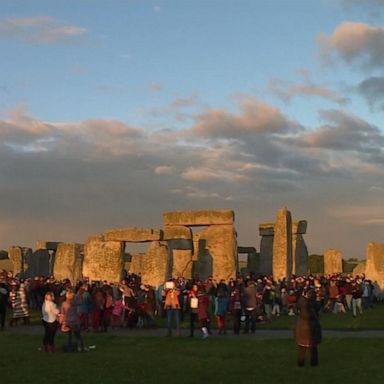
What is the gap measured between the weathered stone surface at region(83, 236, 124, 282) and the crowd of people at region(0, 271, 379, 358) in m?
5.24

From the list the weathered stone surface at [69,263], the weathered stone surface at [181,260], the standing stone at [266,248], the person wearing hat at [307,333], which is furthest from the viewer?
the standing stone at [266,248]

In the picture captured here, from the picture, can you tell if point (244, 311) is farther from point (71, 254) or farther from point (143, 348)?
point (71, 254)

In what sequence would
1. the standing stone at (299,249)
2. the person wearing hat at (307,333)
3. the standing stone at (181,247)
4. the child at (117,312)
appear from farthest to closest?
the standing stone at (299,249), the standing stone at (181,247), the child at (117,312), the person wearing hat at (307,333)

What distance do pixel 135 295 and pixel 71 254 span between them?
1496 centimetres

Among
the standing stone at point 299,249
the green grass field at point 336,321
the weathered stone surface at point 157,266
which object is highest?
the standing stone at point 299,249

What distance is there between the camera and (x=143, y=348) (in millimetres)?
16266

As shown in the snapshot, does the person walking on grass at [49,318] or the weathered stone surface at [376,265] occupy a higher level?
the weathered stone surface at [376,265]

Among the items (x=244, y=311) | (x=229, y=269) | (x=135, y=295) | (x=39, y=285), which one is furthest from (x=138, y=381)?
(x=229, y=269)

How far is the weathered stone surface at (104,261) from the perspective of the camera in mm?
33188

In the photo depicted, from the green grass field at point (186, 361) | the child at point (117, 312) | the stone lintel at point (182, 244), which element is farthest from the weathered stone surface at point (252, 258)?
the green grass field at point (186, 361)

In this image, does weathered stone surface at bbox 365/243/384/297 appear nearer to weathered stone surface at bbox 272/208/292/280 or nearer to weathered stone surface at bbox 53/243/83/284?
weathered stone surface at bbox 272/208/292/280

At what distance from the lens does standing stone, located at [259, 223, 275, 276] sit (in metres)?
41.7

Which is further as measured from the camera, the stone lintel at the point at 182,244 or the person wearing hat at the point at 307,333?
the stone lintel at the point at 182,244

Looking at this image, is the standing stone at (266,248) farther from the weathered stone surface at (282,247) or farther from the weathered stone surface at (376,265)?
the weathered stone surface at (376,265)
